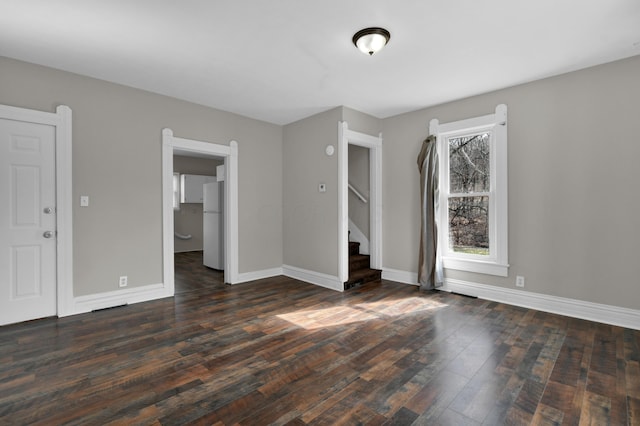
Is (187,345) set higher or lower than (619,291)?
lower

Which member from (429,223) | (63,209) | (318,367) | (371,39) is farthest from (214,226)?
(371,39)

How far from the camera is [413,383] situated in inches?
82.2

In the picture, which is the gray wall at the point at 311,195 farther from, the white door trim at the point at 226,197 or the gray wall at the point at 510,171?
the white door trim at the point at 226,197

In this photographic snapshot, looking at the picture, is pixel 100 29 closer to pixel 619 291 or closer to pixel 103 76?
pixel 103 76

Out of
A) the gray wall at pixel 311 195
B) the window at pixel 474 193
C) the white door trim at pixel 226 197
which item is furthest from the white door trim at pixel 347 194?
the white door trim at pixel 226 197

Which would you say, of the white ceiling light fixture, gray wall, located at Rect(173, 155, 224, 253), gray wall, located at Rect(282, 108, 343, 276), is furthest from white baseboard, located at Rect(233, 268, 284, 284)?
gray wall, located at Rect(173, 155, 224, 253)

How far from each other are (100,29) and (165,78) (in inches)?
38.7

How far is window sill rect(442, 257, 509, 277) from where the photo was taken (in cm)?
384

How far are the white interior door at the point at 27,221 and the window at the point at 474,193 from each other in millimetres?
4772

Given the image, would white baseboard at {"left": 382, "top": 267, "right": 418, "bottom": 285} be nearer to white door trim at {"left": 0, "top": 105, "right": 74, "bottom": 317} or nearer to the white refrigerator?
the white refrigerator

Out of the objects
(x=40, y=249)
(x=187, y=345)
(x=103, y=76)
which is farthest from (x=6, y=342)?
(x=103, y=76)

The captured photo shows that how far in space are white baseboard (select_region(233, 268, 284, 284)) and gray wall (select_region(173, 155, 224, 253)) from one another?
414cm

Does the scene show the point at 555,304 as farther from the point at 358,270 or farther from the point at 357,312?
the point at 358,270

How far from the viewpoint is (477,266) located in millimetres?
4066
